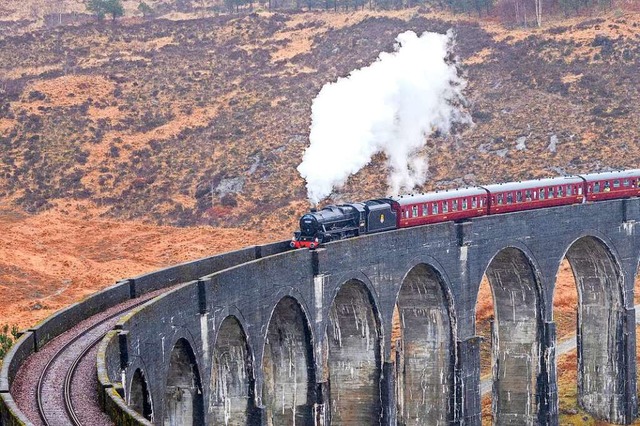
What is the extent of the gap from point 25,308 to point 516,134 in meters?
43.1

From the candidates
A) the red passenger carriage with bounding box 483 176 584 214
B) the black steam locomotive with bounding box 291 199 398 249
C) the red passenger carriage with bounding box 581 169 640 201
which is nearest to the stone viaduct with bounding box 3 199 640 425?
the black steam locomotive with bounding box 291 199 398 249

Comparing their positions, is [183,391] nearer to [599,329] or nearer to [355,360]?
[355,360]

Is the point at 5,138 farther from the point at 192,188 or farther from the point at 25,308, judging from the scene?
the point at 25,308

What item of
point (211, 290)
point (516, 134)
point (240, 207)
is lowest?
point (211, 290)

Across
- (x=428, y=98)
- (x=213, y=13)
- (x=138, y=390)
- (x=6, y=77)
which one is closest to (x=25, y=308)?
(x=138, y=390)

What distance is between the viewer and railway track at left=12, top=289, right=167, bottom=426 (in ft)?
83.9

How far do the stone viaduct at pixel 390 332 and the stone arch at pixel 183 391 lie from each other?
0.04 m

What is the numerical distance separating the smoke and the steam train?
2.95m

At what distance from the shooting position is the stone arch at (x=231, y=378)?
37594 millimetres

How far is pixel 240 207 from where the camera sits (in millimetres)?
79562

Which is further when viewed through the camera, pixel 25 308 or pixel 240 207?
pixel 240 207

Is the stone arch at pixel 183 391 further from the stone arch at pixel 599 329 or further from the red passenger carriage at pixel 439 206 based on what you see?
the stone arch at pixel 599 329

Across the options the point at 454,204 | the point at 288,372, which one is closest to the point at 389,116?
the point at 454,204

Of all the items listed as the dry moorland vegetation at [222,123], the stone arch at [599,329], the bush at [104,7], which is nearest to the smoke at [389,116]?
the dry moorland vegetation at [222,123]
